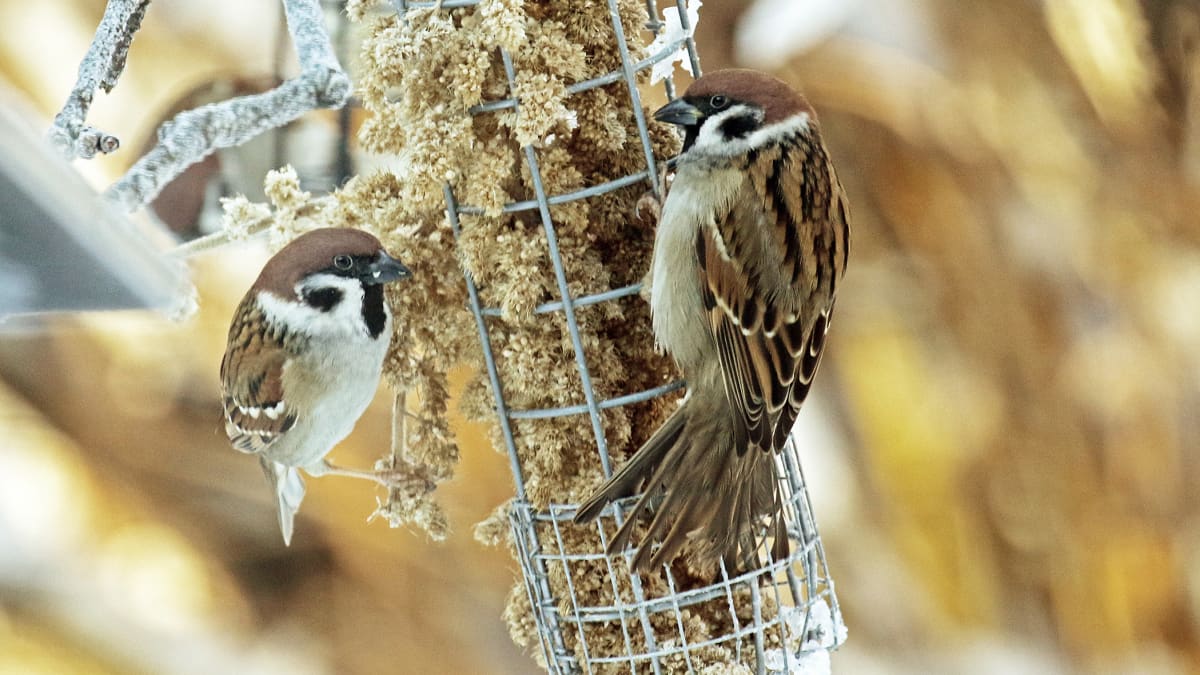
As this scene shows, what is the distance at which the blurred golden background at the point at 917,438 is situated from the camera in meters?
2.57

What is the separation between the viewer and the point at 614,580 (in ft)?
4.98

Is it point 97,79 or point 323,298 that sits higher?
point 97,79

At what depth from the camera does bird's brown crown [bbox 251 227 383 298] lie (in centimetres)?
142

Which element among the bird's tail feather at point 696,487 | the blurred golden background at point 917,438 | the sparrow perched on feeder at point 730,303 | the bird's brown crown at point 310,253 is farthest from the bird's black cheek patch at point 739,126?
the blurred golden background at point 917,438

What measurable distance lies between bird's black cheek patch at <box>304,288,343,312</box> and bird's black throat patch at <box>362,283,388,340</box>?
0.03m

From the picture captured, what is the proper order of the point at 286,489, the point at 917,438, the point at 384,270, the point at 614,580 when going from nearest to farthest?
the point at 384,270 → the point at 614,580 → the point at 286,489 → the point at 917,438

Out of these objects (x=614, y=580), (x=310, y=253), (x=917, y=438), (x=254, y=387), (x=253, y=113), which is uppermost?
(x=253, y=113)

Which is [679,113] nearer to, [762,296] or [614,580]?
[762,296]

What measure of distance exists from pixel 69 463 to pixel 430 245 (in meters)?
1.40

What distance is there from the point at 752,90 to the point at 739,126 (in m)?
0.05

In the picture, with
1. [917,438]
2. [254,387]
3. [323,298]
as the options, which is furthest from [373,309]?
[917,438]

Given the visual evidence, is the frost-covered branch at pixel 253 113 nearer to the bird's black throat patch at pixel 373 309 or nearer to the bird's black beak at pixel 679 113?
the bird's black throat patch at pixel 373 309

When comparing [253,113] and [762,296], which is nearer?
[762,296]

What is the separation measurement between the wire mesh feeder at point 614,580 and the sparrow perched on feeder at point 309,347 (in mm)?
148
